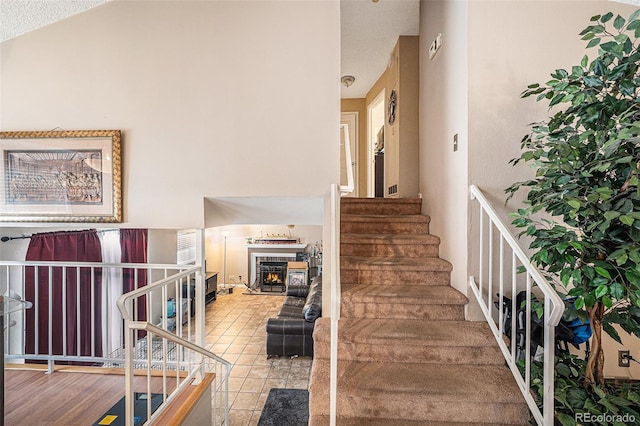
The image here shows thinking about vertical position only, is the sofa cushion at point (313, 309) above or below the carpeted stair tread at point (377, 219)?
below

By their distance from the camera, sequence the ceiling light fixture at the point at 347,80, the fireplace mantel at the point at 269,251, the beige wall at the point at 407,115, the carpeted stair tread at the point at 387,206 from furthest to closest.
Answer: the fireplace mantel at the point at 269,251 → the ceiling light fixture at the point at 347,80 → the beige wall at the point at 407,115 → the carpeted stair tread at the point at 387,206

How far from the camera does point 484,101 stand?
2.07 metres

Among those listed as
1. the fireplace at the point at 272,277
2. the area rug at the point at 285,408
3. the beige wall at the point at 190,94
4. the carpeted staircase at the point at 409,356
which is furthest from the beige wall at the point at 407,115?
the fireplace at the point at 272,277

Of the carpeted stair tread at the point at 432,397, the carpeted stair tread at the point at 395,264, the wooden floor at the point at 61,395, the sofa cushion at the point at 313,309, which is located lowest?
the sofa cushion at the point at 313,309

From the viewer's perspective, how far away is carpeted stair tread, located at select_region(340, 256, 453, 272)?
7.88 feet

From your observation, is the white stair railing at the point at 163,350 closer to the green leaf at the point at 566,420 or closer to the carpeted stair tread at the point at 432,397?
the carpeted stair tread at the point at 432,397

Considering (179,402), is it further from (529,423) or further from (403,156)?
(403,156)

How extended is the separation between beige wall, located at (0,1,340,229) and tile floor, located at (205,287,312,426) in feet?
8.32

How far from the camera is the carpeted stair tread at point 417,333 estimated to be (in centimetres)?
188

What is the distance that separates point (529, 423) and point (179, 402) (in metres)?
2.29

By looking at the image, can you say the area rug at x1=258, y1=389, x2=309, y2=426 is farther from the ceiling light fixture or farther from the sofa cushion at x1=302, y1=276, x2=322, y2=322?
the ceiling light fixture

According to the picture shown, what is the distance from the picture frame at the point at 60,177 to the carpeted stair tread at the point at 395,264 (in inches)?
78.1

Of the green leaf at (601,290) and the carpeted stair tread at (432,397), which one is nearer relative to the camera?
the green leaf at (601,290)

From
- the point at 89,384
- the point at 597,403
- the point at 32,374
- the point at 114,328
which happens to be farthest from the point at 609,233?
the point at 114,328
